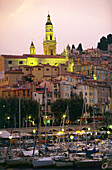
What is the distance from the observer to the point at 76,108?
51906mm

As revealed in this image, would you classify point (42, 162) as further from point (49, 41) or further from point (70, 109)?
point (49, 41)

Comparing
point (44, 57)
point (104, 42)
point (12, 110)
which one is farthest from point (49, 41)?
point (12, 110)

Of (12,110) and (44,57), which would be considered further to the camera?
(44,57)

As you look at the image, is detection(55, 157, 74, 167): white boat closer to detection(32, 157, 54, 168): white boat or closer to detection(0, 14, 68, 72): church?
detection(32, 157, 54, 168): white boat

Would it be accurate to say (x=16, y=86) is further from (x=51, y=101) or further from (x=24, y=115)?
(x=24, y=115)

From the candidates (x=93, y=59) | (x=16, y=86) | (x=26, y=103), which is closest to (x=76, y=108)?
(x=26, y=103)

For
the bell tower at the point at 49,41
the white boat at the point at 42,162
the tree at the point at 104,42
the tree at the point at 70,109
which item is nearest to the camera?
the white boat at the point at 42,162

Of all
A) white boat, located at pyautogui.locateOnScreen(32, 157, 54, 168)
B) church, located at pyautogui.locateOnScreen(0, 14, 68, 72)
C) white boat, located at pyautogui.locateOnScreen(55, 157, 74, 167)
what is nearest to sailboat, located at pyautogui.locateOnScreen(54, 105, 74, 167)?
white boat, located at pyautogui.locateOnScreen(55, 157, 74, 167)

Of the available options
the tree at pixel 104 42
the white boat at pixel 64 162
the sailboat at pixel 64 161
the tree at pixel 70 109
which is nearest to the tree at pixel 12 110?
the tree at pixel 70 109

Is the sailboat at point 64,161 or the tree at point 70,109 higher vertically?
the tree at point 70,109

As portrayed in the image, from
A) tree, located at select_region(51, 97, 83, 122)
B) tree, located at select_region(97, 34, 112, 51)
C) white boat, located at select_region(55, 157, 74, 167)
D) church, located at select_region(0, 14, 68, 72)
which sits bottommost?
white boat, located at select_region(55, 157, 74, 167)

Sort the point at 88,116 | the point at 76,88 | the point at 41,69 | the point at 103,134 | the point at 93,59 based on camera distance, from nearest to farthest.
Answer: the point at 103,134, the point at 88,116, the point at 76,88, the point at 41,69, the point at 93,59

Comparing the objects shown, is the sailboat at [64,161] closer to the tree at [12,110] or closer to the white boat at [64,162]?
the white boat at [64,162]

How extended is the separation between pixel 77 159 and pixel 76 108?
2464 cm
